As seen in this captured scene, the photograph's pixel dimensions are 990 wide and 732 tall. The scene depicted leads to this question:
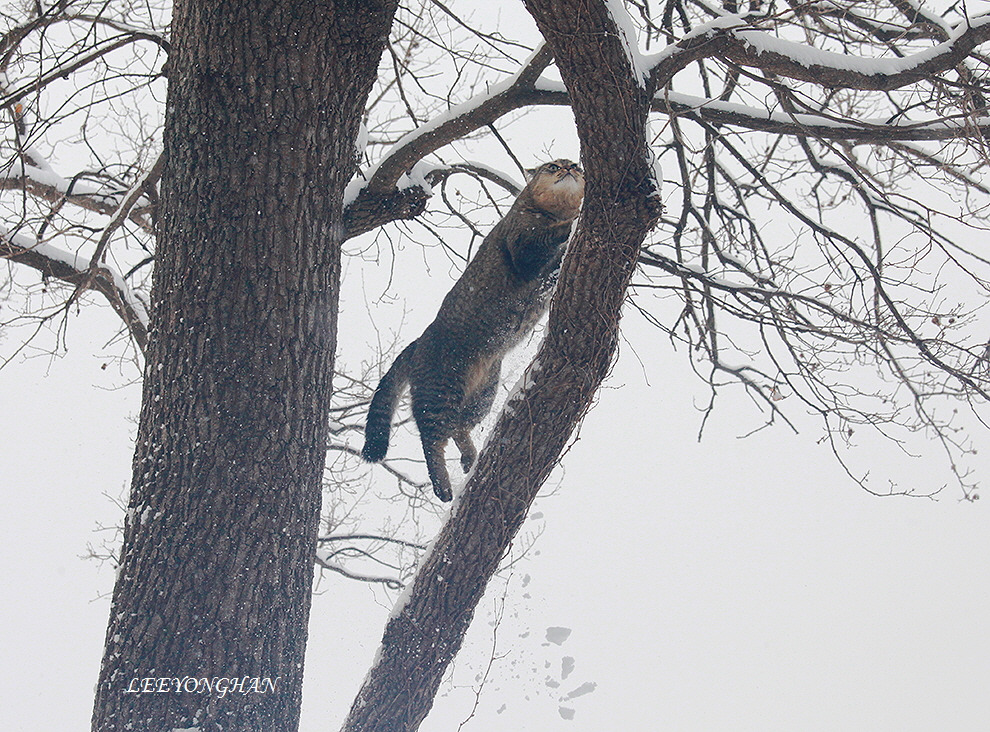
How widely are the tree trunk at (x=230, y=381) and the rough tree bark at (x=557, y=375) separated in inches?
27.0

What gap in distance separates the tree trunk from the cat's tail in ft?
5.31

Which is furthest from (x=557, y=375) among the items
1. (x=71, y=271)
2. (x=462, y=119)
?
(x=71, y=271)

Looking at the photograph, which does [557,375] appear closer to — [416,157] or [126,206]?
[416,157]

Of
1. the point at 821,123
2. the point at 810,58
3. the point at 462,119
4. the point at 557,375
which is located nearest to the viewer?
the point at 810,58

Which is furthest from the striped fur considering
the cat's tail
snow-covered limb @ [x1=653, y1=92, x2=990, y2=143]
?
snow-covered limb @ [x1=653, y1=92, x2=990, y2=143]

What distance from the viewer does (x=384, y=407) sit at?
13.2ft

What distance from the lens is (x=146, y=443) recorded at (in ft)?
7.15

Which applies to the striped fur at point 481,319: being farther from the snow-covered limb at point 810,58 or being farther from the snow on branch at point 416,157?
the snow-covered limb at point 810,58

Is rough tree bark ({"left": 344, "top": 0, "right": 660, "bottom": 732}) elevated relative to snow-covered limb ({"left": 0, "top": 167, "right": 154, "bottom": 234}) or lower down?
lower down

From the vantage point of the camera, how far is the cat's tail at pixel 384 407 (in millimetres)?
3867

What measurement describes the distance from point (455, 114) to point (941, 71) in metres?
1.82

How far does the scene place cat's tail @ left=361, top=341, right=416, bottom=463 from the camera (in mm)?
3867

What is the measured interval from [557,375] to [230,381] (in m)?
1.14

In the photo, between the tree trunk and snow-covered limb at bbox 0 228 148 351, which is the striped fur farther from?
the tree trunk
